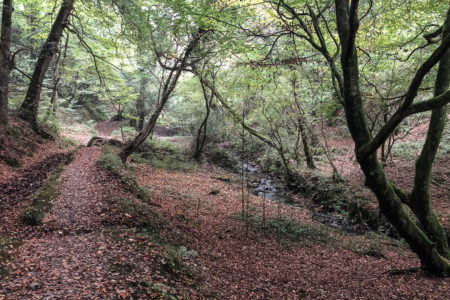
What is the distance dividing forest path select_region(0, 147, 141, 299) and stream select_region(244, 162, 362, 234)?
3736 mm

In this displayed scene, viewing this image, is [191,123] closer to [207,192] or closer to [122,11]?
[207,192]

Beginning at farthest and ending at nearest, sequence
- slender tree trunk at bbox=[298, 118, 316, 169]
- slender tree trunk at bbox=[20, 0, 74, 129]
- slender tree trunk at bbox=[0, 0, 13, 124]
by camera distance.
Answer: slender tree trunk at bbox=[298, 118, 316, 169], slender tree trunk at bbox=[20, 0, 74, 129], slender tree trunk at bbox=[0, 0, 13, 124]

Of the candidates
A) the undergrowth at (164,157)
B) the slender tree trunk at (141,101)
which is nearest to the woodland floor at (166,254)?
the undergrowth at (164,157)

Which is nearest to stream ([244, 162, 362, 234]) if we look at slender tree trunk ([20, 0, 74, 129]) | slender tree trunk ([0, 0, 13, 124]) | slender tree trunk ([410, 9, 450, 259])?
slender tree trunk ([410, 9, 450, 259])

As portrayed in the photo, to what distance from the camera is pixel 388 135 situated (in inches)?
147

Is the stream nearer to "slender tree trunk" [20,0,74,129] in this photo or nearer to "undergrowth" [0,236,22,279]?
"undergrowth" [0,236,22,279]

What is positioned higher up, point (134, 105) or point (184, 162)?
point (134, 105)

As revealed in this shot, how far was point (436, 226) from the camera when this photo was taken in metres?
5.52

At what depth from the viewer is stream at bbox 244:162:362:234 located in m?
9.62

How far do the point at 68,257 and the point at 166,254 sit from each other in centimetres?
A: 143

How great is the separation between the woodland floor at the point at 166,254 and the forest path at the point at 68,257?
0.01 meters

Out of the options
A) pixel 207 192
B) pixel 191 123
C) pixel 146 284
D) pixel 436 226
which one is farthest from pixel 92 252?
pixel 191 123

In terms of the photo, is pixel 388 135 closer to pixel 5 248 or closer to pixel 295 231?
pixel 295 231

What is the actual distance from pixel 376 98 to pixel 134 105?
60.6 ft
